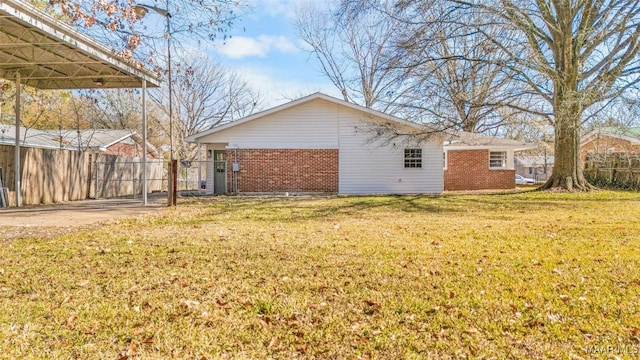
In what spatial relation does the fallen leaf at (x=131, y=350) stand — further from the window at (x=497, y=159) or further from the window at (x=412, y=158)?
the window at (x=497, y=159)

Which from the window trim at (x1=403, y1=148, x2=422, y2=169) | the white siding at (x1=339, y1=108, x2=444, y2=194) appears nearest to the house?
the white siding at (x1=339, y1=108, x2=444, y2=194)

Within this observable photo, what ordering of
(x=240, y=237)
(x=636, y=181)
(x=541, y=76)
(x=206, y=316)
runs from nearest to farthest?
(x=206, y=316), (x=240, y=237), (x=541, y=76), (x=636, y=181)

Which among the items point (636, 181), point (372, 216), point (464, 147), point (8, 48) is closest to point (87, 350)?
point (372, 216)

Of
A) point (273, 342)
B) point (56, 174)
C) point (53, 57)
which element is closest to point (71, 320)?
point (273, 342)

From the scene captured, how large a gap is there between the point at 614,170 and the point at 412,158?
993 centimetres

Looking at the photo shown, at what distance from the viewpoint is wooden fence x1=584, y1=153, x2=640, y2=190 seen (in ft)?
57.8

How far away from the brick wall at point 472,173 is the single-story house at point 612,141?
4522mm

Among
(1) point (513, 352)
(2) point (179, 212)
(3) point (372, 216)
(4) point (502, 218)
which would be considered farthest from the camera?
(2) point (179, 212)

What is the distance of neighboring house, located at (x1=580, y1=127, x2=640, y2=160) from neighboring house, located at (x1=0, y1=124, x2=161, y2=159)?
23024mm

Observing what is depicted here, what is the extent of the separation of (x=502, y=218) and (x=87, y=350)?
28.9 feet

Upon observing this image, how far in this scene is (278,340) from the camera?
9.31 feet

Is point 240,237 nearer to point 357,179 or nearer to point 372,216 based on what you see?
point 372,216

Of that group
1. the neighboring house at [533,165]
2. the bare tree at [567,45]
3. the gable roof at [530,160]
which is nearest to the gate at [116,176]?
the bare tree at [567,45]

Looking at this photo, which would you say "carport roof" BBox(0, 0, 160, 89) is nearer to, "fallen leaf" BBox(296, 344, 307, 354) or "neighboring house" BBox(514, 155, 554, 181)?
"fallen leaf" BBox(296, 344, 307, 354)
